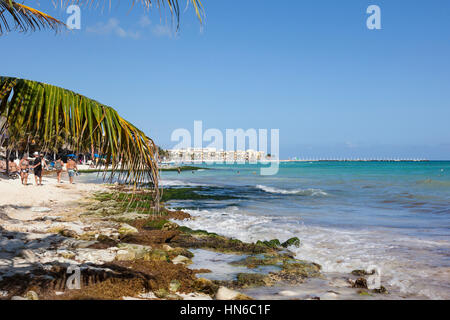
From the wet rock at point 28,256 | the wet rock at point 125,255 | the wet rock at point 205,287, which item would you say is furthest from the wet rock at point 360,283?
the wet rock at point 28,256

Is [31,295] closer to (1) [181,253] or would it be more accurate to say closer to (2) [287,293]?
(2) [287,293]

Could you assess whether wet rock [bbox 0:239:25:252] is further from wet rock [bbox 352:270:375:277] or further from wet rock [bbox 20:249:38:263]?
wet rock [bbox 352:270:375:277]

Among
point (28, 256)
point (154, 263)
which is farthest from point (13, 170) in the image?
point (154, 263)

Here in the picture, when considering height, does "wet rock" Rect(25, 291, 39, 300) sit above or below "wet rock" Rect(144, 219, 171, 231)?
above

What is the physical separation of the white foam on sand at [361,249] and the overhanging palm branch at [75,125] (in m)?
5.25

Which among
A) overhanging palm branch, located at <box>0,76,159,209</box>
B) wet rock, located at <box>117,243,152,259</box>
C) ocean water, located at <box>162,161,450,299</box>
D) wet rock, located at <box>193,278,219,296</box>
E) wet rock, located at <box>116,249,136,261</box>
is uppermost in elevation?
overhanging palm branch, located at <box>0,76,159,209</box>

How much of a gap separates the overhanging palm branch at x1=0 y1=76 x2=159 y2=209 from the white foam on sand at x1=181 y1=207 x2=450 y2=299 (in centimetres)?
525

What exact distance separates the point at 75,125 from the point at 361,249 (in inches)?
326

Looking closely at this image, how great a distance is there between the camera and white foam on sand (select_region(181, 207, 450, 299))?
7.07m

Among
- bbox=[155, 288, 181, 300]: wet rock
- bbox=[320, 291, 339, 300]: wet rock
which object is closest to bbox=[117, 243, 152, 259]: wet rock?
bbox=[155, 288, 181, 300]: wet rock

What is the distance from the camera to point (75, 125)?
4047 mm

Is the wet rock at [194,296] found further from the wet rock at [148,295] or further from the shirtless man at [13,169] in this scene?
the shirtless man at [13,169]
